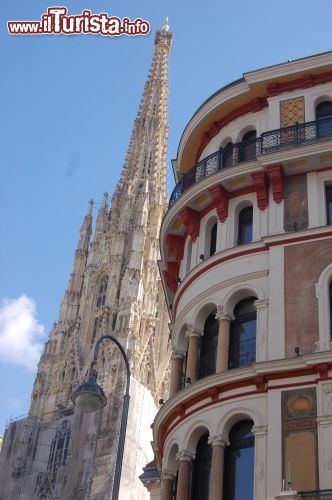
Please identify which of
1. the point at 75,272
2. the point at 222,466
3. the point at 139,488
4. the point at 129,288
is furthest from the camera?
the point at 75,272

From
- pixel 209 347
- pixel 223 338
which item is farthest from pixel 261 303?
pixel 209 347

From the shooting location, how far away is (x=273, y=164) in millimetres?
23625

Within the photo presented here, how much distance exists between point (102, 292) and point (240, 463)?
271 ft

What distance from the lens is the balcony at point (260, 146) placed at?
2403 centimetres

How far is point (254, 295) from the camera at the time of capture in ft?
74.4

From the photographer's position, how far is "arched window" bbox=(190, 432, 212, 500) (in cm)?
2083

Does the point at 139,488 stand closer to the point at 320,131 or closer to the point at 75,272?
the point at 75,272

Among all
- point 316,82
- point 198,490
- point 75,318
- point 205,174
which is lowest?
point 198,490

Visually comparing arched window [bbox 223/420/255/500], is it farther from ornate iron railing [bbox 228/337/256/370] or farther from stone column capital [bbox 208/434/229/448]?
ornate iron railing [bbox 228/337/256/370]

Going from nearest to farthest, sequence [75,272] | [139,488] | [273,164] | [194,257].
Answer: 1. [273,164]
2. [194,257]
3. [139,488]
4. [75,272]

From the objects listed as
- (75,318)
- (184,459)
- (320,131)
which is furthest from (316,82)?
(75,318)

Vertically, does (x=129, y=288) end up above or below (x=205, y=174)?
above

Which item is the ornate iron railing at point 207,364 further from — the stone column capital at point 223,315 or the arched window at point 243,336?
the stone column capital at point 223,315

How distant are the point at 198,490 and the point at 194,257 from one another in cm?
773
